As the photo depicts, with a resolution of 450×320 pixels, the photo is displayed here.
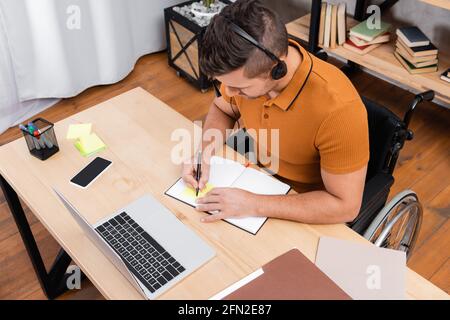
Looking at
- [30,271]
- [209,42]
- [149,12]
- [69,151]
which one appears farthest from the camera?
[149,12]

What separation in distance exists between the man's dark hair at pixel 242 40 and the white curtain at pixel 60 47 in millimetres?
1874

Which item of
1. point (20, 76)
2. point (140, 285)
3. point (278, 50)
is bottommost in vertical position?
point (20, 76)

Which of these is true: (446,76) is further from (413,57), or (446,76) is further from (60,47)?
(60,47)

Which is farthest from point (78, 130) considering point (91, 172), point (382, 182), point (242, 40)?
point (382, 182)

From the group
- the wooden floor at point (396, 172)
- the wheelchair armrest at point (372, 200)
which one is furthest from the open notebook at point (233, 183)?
the wooden floor at point (396, 172)

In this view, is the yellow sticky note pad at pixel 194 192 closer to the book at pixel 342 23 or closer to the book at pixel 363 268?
the book at pixel 363 268

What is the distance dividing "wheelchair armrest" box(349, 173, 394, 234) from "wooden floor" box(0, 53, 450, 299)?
77 cm

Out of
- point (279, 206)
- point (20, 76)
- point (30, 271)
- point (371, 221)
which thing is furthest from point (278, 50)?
point (20, 76)

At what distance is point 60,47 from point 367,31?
5.97 ft

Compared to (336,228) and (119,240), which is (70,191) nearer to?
(119,240)

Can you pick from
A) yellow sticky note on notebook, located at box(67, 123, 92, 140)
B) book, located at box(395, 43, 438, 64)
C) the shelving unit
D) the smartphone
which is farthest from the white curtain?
book, located at box(395, 43, 438, 64)

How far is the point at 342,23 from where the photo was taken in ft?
9.14

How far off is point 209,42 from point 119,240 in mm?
576

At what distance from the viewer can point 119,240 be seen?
4.23 ft
